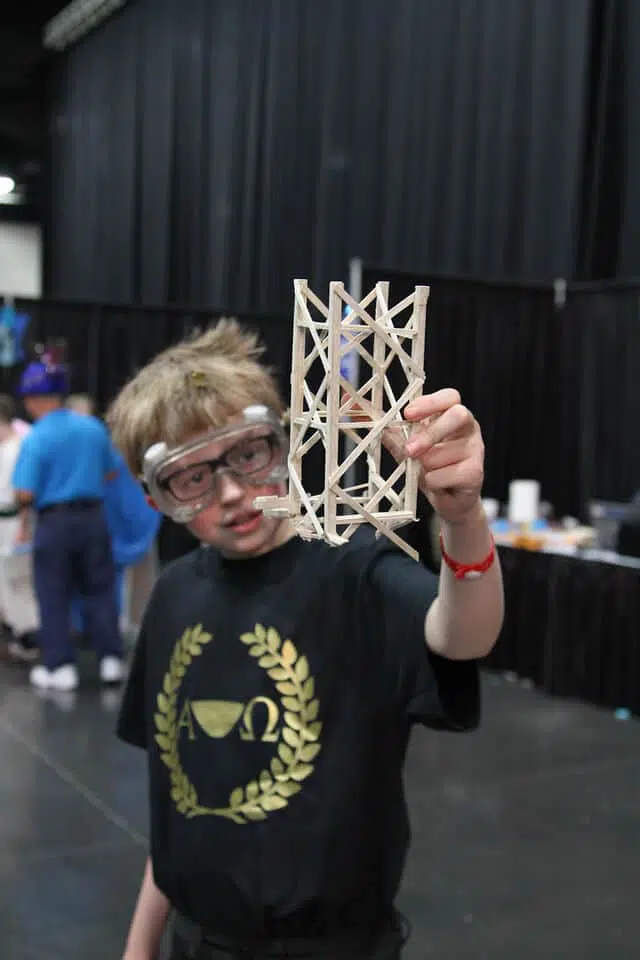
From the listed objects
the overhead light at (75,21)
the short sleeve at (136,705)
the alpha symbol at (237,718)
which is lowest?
the short sleeve at (136,705)

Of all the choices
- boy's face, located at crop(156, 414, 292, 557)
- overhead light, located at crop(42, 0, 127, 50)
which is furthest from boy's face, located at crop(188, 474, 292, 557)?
overhead light, located at crop(42, 0, 127, 50)

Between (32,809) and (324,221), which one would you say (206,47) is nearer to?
(324,221)

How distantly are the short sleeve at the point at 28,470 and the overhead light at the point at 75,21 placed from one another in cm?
813

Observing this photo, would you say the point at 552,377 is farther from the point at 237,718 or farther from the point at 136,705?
the point at 237,718

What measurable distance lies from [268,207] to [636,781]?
6.66m

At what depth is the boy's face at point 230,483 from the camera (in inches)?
48.6

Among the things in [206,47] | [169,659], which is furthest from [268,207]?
[169,659]

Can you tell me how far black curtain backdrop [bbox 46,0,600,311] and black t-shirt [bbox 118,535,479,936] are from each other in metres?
5.10

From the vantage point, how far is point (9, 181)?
13.4 metres

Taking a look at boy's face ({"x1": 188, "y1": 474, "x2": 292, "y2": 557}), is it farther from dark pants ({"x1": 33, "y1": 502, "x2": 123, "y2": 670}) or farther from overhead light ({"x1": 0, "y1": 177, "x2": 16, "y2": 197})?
overhead light ({"x1": 0, "y1": 177, "x2": 16, "y2": 197})

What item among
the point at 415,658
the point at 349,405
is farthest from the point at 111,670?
the point at 349,405

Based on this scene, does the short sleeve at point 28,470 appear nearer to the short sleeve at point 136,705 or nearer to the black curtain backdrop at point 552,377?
the black curtain backdrop at point 552,377

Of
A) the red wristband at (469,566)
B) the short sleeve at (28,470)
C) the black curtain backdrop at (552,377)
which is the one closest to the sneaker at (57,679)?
the short sleeve at (28,470)

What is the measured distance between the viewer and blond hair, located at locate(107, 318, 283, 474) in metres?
1.27
